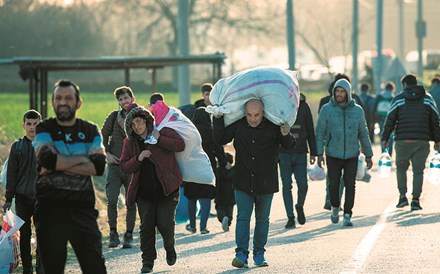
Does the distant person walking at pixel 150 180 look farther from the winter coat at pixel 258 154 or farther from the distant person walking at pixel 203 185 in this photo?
the distant person walking at pixel 203 185

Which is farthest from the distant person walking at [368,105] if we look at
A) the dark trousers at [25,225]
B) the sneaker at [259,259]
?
the dark trousers at [25,225]

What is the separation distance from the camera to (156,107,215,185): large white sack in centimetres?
1186

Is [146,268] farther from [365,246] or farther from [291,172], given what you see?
[291,172]

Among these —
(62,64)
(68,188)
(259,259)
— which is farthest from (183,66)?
(68,188)

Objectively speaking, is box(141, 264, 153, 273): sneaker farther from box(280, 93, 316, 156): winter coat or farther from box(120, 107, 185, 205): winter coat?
box(280, 93, 316, 156): winter coat

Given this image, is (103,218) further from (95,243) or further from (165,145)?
(95,243)

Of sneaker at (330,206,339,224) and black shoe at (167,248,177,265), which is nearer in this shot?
black shoe at (167,248,177,265)

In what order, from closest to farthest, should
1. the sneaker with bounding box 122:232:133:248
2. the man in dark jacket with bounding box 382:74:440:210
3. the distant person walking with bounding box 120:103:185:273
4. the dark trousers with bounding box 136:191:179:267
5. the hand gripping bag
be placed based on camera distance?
1. the distant person walking with bounding box 120:103:185:273
2. the dark trousers with bounding box 136:191:179:267
3. the hand gripping bag
4. the sneaker with bounding box 122:232:133:248
5. the man in dark jacket with bounding box 382:74:440:210

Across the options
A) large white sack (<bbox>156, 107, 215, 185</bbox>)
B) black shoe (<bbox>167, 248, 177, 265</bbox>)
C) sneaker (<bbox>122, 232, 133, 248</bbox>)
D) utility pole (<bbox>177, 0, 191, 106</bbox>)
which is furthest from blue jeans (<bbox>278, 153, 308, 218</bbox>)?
utility pole (<bbox>177, 0, 191, 106</bbox>)

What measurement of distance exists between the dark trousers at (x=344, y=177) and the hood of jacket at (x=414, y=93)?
195cm

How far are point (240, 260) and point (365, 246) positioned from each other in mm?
1943

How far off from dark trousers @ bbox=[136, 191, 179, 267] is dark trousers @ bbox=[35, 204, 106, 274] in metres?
2.76

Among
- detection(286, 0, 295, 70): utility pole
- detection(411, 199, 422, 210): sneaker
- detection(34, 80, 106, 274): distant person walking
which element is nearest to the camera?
detection(34, 80, 106, 274): distant person walking

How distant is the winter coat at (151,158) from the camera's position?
11.3m
